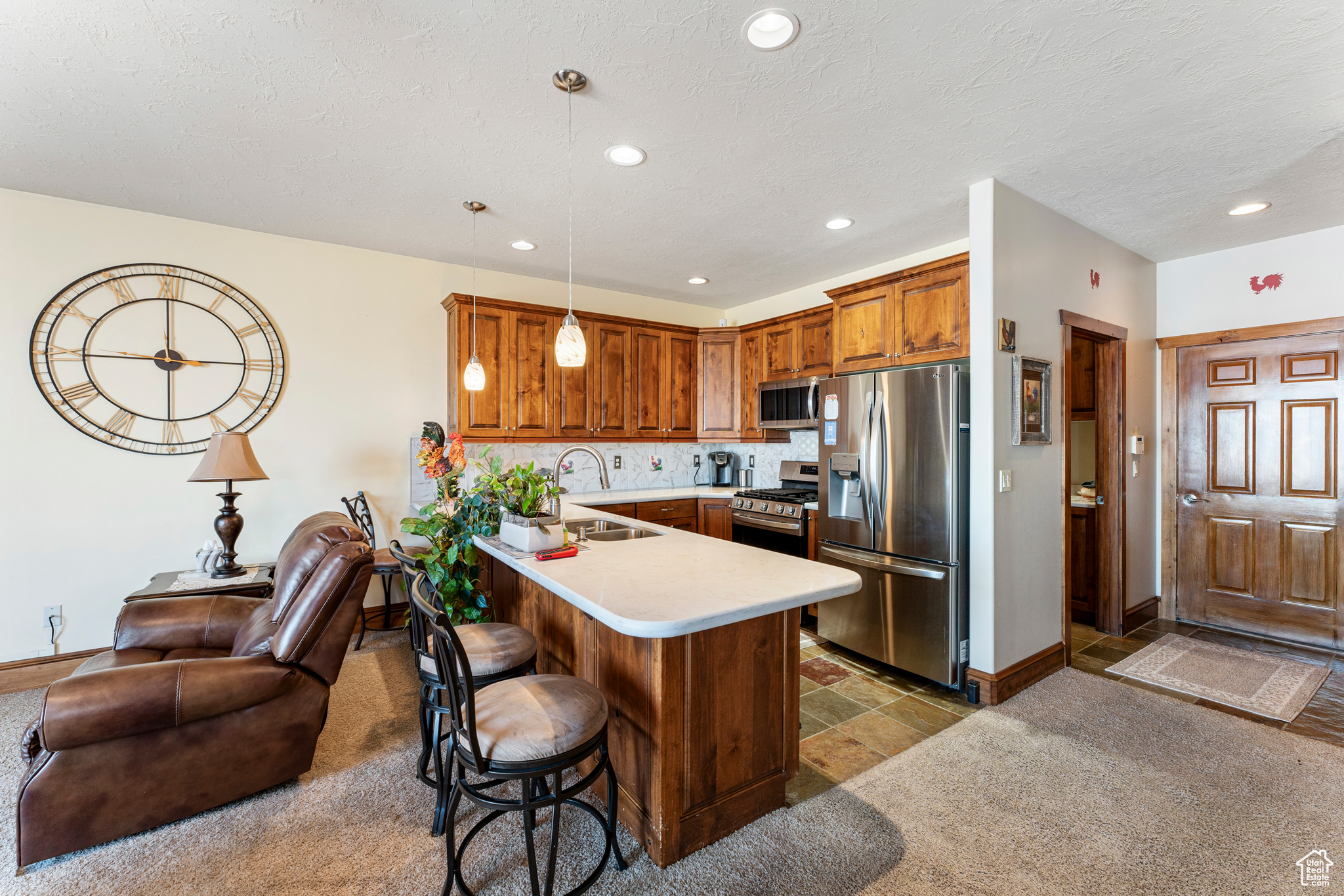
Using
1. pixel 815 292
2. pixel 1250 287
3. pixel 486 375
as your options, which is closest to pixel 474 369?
pixel 486 375

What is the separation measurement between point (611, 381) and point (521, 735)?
3564 mm

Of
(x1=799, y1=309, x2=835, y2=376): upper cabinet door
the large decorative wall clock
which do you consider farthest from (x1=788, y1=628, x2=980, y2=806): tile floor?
the large decorative wall clock

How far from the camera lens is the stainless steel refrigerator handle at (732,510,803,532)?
13.2ft

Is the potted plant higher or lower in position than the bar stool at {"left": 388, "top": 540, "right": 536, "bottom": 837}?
higher

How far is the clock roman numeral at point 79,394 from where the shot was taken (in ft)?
10.3

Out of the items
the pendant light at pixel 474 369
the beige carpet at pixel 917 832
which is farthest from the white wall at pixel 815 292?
the beige carpet at pixel 917 832

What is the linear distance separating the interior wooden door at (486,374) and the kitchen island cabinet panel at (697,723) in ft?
7.85

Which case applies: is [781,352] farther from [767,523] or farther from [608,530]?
[608,530]

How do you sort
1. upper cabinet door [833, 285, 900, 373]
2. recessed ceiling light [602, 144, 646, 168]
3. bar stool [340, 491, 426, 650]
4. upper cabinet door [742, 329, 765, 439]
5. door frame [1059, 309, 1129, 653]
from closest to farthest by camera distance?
recessed ceiling light [602, 144, 646, 168] < upper cabinet door [833, 285, 900, 373] < bar stool [340, 491, 426, 650] < door frame [1059, 309, 1129, 653] < upper cabinet door [742, 329, 765, 439]

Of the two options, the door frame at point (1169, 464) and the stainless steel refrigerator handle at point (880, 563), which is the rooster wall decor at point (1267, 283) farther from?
the stainless steel refrigerator handle at point (880, 563)

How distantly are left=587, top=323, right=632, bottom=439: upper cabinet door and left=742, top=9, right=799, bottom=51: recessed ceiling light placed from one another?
2983 millimetres

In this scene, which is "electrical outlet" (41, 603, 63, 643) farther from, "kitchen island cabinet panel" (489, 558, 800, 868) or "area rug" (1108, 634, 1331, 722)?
"area rug" (1108, 634, 1331, 722)

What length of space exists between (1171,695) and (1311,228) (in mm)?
2975

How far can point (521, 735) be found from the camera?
1.45 metres
